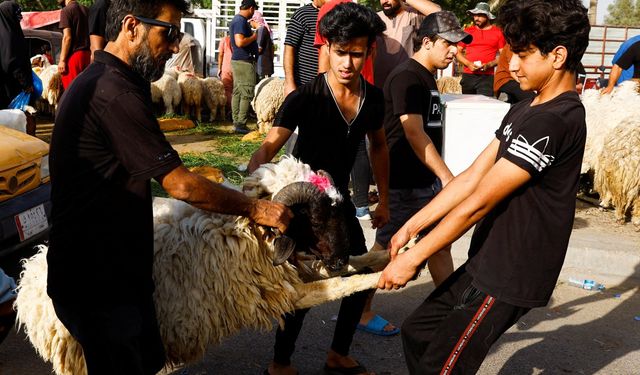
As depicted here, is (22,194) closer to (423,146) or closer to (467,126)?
(423,146)

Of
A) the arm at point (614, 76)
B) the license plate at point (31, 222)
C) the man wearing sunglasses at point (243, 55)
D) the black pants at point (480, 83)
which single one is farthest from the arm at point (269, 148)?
the man wearing sunglasses at point (243, 55)

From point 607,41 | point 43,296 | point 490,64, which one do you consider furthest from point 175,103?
point 607,41

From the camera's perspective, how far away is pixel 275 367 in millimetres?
3994

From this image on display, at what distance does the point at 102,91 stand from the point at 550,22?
186cm

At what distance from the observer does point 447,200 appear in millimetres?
3295

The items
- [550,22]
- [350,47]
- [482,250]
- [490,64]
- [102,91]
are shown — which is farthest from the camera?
[490,64]

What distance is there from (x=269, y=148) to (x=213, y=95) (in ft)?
39.4

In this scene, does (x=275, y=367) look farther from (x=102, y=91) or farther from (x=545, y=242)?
(x=102, y=91)

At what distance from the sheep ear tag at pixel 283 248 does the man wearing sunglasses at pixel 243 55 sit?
972 centimetres

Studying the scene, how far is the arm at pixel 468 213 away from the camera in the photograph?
2.68 meters

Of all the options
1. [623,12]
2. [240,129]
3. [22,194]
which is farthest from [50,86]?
[623,12]

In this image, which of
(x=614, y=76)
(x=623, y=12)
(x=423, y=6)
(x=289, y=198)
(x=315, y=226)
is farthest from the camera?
(x=623, y=12)

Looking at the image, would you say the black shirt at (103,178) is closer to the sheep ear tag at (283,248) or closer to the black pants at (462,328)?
the sheep ear tag at (283,248)

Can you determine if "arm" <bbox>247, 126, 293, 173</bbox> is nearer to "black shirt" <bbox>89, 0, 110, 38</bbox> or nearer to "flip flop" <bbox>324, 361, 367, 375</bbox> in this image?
"flip flop" <bbox>324, 361, 367, 375</bbox>
